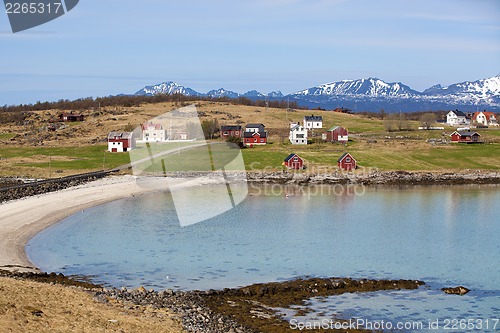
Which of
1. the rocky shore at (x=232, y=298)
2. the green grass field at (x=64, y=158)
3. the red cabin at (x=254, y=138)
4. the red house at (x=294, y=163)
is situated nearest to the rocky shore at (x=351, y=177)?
the red house at (x=294, y=163)

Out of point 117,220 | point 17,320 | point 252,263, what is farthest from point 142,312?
point 117,220

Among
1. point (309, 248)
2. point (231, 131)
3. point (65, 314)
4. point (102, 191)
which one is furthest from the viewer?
point (231, 131)

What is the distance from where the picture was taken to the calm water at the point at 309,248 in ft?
85.0

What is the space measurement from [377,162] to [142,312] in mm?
54317

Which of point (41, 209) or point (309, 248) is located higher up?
point (41, 209)

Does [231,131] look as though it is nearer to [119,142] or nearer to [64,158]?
[119,142]

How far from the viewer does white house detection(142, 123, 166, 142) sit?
96.5 metres

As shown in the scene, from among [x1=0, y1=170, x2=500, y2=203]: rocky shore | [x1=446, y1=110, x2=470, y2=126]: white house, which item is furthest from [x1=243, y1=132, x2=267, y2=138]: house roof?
[x1=446, y1=110, x2=470, y2=126]: white house

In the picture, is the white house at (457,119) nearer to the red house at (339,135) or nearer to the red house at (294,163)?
the red house at (339,135)

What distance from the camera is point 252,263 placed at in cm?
3102

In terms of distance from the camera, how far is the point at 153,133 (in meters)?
96.7

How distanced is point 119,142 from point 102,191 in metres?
26.8

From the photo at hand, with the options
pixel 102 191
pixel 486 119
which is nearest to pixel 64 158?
pixel 102 191

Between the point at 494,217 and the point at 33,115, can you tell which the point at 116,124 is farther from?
the point at 494,217
